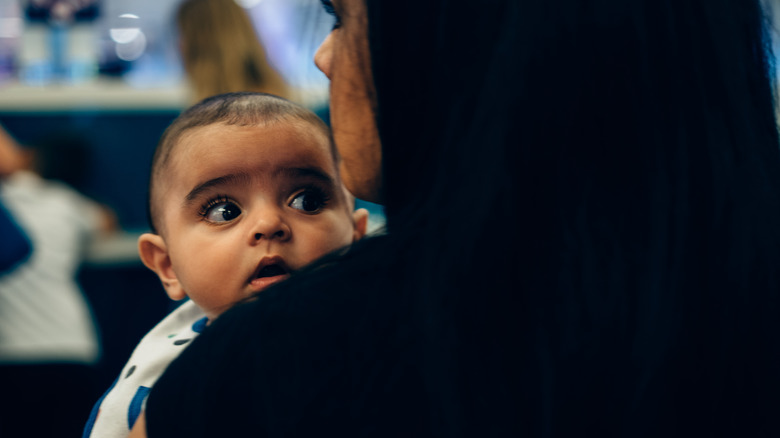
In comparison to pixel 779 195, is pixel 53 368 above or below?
below

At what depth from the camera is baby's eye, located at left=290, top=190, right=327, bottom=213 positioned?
92 cm

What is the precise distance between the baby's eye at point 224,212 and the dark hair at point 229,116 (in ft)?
0.36

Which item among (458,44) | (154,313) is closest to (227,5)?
(458,44)

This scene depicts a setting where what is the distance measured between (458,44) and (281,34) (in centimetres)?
316

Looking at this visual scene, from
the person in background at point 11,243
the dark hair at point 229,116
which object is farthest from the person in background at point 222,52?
the dark hair at point 229,116

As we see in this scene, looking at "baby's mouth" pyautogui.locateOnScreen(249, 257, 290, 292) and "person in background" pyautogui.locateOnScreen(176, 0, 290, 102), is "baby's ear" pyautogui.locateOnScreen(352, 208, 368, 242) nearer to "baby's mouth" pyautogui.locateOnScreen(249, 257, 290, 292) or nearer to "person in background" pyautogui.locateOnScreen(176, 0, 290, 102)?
"baby's mouth" pyautogui.locateOnScreen(249, 257, 290, 292)

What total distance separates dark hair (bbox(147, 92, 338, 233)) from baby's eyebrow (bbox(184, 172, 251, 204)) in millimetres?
74

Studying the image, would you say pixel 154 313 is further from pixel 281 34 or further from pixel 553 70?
pixel 553 70

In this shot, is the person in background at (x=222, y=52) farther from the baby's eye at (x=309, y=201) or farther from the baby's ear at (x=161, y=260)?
the baby's eye at (x=309, y=201)

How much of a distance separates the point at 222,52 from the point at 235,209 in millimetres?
1066

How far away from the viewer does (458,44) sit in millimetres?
563

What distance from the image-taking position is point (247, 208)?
899 mm

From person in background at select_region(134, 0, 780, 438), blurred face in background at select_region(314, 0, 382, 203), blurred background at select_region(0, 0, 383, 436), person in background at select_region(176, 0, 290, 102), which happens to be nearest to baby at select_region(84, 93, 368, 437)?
blurred face in background at select_region(314, 0, 382, 203)

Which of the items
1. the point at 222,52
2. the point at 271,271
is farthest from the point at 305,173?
the point at 222,52
